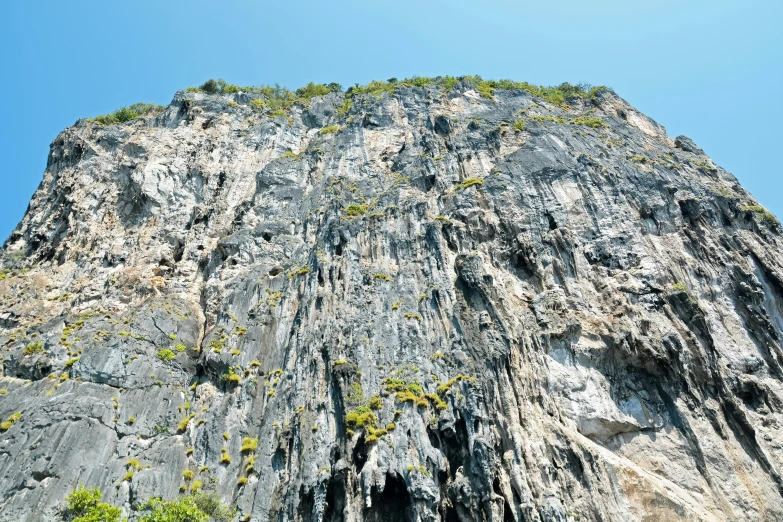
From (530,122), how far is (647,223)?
565 inches

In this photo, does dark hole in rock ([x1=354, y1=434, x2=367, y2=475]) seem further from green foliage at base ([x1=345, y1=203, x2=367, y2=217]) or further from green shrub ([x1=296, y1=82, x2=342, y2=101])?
green shrub ([x1=296, y1=82, x2=342, y2=101])

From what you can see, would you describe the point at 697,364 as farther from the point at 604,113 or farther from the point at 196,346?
the point at 604,113

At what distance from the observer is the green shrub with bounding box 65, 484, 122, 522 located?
65.0 feet

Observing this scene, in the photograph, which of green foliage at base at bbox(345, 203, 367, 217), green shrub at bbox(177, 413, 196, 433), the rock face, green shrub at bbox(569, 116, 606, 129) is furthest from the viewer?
green shrub at bbox(569, 116, 606, 129)

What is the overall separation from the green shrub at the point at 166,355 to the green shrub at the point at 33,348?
5507mm

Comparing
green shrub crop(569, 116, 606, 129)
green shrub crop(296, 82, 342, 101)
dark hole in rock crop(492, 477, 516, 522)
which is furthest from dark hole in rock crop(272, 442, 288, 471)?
green shrub crop(296, 82, 342, 101)

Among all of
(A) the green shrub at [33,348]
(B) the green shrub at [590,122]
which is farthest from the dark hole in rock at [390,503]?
(B) the green shrub at [590,122]

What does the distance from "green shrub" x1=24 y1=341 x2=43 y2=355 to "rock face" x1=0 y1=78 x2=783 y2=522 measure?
4.6 inches

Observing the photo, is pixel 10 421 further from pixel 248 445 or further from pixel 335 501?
pixel 335 501

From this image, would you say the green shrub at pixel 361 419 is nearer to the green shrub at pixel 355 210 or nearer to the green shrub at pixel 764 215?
the green shrub at pixel 355 210

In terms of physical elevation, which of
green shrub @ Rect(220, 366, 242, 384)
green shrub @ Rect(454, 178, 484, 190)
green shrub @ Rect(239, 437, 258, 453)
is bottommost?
green shrub @ Rect(239, 437, 258, 453)

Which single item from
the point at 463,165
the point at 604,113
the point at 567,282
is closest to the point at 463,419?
the point at 567,282

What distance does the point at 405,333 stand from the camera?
26.5 meters

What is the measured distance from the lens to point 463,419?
22141 mm
